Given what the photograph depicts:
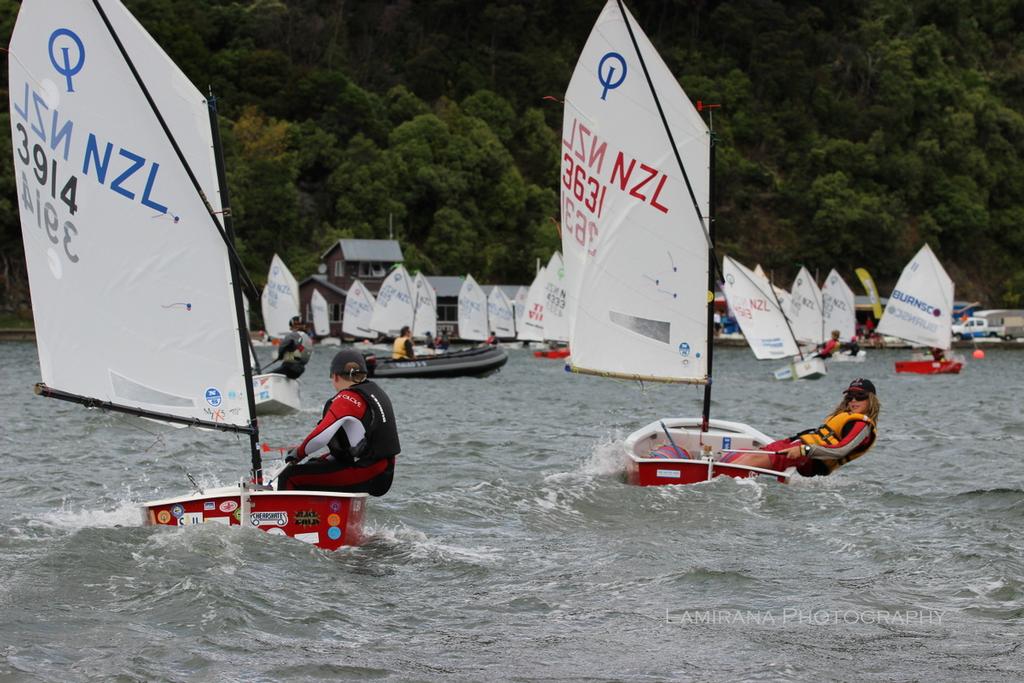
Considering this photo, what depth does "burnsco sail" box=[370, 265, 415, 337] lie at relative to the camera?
6831cm

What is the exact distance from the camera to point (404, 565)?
11.4 metres

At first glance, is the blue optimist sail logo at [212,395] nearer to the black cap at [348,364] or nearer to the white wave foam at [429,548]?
the black cap at [348,364]

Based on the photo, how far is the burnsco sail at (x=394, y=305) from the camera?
224 ft

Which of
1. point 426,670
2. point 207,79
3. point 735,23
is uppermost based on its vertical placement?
point 735,23

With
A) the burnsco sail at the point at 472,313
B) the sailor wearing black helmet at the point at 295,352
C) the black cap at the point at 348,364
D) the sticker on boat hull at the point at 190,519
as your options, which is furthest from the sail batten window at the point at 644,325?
the burnsco sail at the point at 472,313

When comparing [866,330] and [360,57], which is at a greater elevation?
[360,57]

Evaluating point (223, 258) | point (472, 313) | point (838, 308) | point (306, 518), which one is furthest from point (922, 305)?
point (306, 518)

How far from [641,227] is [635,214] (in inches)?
7.6

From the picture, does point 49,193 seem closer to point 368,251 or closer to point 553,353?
point 553,353

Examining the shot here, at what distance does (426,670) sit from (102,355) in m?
5.05

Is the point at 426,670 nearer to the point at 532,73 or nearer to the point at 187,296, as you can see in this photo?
the point at 187,296

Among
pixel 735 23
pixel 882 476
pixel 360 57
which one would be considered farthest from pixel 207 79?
pixel 882 476

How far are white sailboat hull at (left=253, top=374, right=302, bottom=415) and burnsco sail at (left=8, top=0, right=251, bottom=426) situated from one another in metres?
13.5

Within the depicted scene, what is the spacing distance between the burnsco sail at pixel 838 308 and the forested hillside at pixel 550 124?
2901 cm
